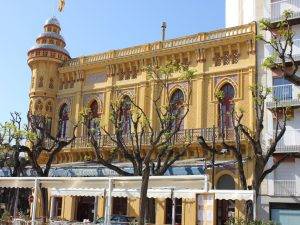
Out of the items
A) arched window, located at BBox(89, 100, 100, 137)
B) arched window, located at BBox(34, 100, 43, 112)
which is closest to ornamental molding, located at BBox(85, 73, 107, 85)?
arched window, located at BBox(89, 100, 100, 137)

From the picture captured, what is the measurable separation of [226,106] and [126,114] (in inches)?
287

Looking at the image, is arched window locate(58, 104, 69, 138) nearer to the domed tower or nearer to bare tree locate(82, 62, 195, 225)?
the domed tower

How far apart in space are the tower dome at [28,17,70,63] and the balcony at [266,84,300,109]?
55.0 ft

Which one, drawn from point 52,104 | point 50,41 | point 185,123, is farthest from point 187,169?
point 50,41

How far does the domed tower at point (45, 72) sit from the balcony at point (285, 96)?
54.5ft

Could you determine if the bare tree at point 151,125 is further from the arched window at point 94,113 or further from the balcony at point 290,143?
the balcony at point 290,143

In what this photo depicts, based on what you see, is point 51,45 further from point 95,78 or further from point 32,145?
point 32,145

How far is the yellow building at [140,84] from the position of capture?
29.4m

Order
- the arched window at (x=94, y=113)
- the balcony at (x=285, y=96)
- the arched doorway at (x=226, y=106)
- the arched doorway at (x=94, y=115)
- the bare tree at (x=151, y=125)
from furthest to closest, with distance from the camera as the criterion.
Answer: the arched window at (x=94, y=113), the arched doorway at (x=94, y=115), the arched doorway at (x=226, y=106), the balcony at (x=285, y=96), the bare tree at (x=151, y=125)

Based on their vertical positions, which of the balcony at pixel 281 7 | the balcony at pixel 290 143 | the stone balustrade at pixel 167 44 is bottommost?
the balcony at pixel 290 143

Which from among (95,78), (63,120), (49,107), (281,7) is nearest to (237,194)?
(281,7)

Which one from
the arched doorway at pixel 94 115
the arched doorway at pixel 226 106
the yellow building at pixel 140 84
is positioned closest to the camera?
the yellow building at pixel 140 84

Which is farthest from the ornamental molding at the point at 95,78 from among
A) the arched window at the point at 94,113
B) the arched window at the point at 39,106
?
the arched window at the point at 39,106

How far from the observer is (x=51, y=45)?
3762cm
